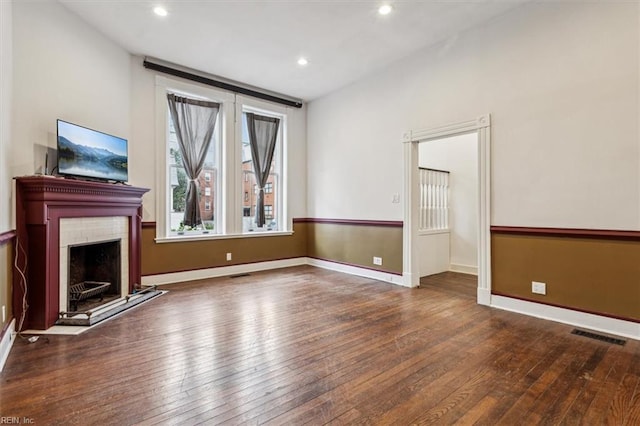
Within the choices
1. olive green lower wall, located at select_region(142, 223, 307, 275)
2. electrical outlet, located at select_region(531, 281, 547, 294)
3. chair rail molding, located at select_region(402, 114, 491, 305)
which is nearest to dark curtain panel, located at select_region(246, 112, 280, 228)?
olive green lower wall, located at select_region(142, 223, 307, 275)

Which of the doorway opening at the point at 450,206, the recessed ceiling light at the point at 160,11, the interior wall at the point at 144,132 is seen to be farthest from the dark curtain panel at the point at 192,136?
the doorway opening at the point at 450,206

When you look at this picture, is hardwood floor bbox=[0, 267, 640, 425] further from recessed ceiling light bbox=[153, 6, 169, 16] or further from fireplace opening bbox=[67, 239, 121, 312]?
recessed ceiling light bbox=[153, 6, 169, 16]

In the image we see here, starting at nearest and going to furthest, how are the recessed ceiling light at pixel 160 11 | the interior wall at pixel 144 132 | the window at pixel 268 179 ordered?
the recessed ceiling light at pixel 160 11, the interior wall at pixel 144 132, the window at pixel 268 179

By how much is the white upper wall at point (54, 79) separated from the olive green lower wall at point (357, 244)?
143 inches

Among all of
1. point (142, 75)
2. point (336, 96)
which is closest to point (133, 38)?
point (142, 75)

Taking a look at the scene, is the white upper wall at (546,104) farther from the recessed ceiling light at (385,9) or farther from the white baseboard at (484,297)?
the recessed ceiling light at (385,9)

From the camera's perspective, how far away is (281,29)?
12.7 ft

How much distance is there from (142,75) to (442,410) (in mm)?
5219

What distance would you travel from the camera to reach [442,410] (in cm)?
182

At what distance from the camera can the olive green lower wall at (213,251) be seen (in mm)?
4727

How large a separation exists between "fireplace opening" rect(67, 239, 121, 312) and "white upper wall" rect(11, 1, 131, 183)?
1.18 metres

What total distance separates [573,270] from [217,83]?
17.4 feet

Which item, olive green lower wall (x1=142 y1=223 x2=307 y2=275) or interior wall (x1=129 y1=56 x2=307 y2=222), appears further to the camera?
olive green lower wall (x1=142 y1=223 x2=307 y2=275)

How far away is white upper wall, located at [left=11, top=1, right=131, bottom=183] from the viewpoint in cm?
302
